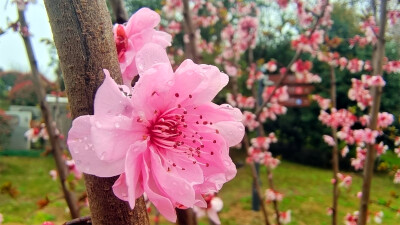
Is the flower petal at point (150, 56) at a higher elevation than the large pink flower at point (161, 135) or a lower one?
higher

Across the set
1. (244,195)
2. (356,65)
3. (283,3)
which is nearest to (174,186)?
(356,65)

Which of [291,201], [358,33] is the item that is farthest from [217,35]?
[358,33]

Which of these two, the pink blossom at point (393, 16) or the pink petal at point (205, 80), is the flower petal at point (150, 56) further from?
the pink blossom at point (393, 16)

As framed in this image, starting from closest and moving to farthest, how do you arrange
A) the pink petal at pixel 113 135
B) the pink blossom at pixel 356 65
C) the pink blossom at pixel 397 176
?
the pink petal at pixel 113 135 < the pink blossom at pixel 397 176 < the pink blossom at pixel 356 65

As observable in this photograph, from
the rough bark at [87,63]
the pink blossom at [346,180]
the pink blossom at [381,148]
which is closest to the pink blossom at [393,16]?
the pink blossom at [381,148]

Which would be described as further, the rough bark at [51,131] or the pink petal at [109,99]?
the rough bark at [51,131]

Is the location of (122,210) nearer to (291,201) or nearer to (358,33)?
(358,33)

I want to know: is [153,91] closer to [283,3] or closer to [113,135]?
[113,135]
